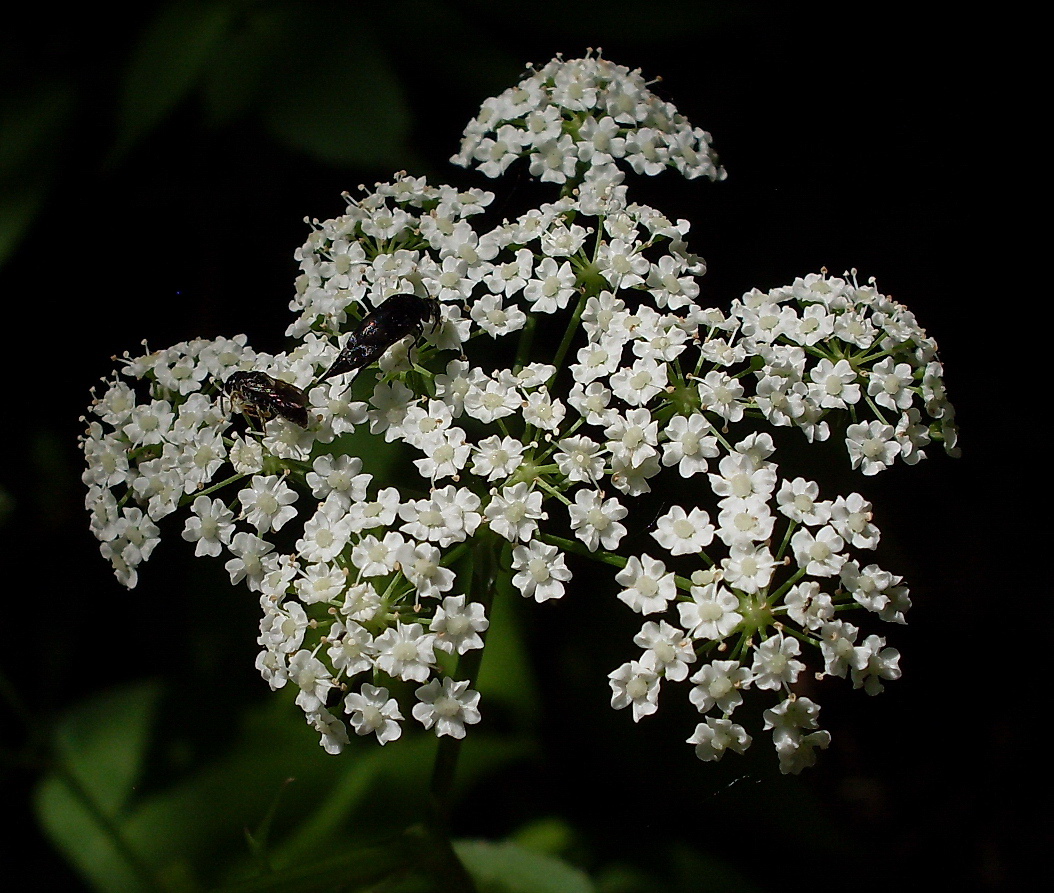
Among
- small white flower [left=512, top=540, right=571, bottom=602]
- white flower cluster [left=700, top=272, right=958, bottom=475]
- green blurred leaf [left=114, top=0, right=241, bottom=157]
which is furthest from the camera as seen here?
green blurred leaf [left=114, top=0, right=241, bottom=157]

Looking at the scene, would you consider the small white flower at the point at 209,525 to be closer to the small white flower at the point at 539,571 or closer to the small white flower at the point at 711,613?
the small white flower at the point at 539,571

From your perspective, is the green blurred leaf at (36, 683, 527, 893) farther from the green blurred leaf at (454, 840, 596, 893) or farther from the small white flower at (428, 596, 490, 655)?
the small white flower at (428, 596, 490, 655)

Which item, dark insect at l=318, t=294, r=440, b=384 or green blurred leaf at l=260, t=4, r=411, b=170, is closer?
dark insect at l=318, t=294, r=440, b=384

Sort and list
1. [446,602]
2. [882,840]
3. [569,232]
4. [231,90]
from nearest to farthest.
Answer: [446,602], [569,232], [231,90], [882,840]

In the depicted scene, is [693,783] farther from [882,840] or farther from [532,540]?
[532,540]

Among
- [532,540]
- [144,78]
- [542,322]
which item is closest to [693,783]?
[532,540]

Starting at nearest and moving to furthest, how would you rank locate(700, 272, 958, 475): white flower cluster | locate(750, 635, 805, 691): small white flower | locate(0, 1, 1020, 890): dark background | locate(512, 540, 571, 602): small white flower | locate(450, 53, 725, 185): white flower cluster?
locate(750, 635, 805, 691): small white flower
locate(512, 540, 571, 602): small white flower
locate(700, 272, 958, 475): white flower cluster
locate(450, 53, 725, 185): white flower cluster
locate(0, 1, 1020, 890): dark background

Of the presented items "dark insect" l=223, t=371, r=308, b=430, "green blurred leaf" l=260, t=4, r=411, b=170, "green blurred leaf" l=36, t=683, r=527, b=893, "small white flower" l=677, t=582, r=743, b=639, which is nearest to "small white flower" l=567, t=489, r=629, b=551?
"small white flower" l=677, t=582, r=743, b=639
